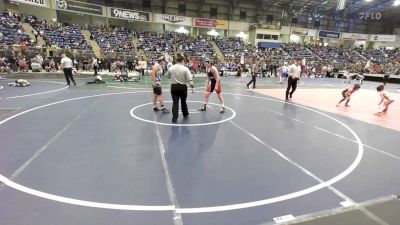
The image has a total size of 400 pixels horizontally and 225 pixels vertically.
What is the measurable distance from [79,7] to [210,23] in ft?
59.4

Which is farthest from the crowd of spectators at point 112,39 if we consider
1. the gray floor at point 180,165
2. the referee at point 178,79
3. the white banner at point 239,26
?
the referee at point 178,79

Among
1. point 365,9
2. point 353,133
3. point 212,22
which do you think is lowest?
point 353,133

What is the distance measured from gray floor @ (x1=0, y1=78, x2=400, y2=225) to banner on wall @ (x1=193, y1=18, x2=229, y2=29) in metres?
33.8

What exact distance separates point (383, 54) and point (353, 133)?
4863 cm

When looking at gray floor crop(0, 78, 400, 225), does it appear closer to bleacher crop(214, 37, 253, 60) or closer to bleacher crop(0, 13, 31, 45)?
bleacher crop(0, 13, 31, 45)

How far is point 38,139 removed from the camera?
5.56 m

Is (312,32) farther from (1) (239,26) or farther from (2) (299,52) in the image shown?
(1) (239,26)

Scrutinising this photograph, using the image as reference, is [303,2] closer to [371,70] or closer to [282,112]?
[371,70]

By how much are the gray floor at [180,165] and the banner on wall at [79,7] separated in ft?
81.8

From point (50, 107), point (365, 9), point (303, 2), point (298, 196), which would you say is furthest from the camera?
point (365, 9)

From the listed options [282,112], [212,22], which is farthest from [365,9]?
[282,112]

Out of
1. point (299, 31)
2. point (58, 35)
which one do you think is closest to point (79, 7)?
point (58, 35)

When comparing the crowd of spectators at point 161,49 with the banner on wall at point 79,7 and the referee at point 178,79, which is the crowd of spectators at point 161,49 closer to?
the banner on wall at point 79,7

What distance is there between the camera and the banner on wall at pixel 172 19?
36281mm
